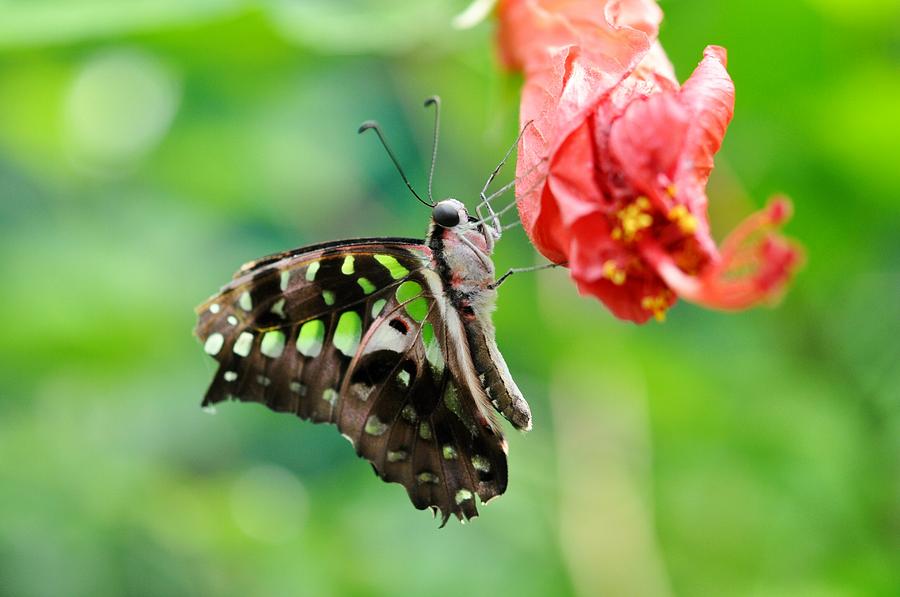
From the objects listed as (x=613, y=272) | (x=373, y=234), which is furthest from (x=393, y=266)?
(x=373, y=234)

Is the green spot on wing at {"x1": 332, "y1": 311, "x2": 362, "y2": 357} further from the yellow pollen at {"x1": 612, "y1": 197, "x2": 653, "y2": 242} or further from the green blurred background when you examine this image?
the yellow pollen at {"x1": 612, "y1": 197, "x2": 653, "y2": 242}

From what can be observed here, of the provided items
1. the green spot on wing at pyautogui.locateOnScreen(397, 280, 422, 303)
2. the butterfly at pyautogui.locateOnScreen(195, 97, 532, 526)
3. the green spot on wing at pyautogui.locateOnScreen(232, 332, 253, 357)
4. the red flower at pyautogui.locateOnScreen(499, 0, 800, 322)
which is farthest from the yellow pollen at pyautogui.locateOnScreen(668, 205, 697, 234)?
the green spot on wing at pyautogui.locateOnScreen(232, 332, 253, 357)

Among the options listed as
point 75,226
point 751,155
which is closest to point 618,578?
point 751,155

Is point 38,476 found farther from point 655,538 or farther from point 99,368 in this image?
point 655,538

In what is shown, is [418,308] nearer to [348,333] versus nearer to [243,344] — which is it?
[348,333]

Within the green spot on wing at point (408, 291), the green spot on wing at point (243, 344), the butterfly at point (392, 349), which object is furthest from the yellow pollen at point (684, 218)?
the green spot on wing at point (243, 344)
